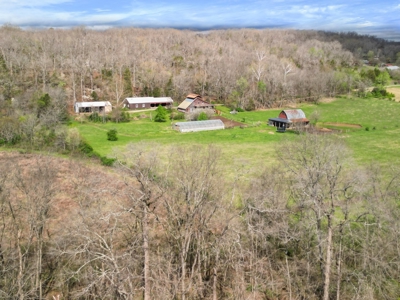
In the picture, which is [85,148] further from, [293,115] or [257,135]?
[293,115]

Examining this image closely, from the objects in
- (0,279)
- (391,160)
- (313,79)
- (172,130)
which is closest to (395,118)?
(313,79)

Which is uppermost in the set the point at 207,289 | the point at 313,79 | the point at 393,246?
the point at 313,79

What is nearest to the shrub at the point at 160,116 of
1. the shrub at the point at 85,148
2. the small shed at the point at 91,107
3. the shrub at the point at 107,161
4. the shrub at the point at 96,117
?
the shrub at the point at 96,117

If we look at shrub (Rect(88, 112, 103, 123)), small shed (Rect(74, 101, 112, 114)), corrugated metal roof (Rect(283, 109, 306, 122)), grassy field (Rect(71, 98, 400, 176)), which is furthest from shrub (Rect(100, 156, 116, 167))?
corrugated metal roof (Rect(283, 109, 306, 122))

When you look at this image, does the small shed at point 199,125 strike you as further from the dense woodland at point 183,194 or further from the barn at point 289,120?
the dense woodland at point 183,194

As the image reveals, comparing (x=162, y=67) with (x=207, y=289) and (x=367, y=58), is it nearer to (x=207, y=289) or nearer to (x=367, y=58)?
(x=207, y=289)

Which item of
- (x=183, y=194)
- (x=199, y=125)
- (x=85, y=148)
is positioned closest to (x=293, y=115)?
(x=199, y=125)
